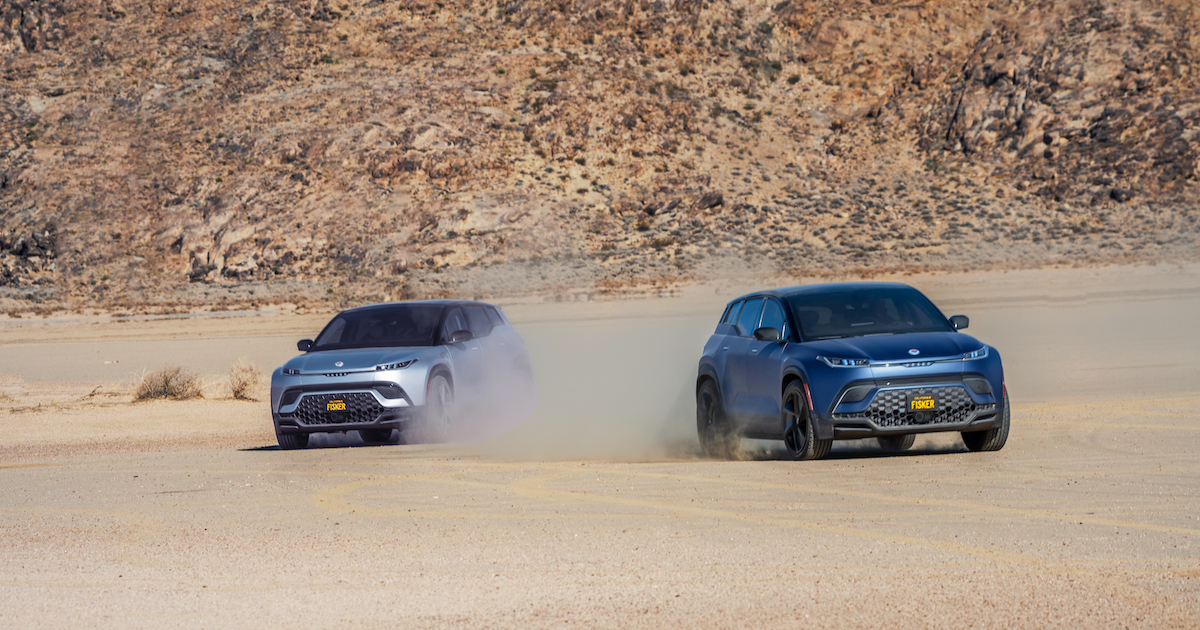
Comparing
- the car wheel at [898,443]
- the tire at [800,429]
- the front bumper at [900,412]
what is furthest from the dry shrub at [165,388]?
the front bumper at [900,412]

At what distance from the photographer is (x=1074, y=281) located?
4831cm

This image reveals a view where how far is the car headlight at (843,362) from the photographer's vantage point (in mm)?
11002

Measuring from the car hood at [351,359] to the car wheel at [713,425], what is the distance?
131 inches

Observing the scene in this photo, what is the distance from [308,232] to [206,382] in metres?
39.4

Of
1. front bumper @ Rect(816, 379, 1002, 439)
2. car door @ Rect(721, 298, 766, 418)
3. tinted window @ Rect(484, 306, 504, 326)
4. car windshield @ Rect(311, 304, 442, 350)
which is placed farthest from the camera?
tinted window @ Rect(484, 306, 504, 326)

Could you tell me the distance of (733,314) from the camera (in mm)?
13617

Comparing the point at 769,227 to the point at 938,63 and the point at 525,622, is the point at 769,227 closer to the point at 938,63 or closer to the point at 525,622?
the point at 938,63

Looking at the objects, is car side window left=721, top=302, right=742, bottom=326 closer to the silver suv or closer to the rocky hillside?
the silver suv

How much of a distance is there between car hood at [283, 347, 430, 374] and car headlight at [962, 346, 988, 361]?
20.2 ft

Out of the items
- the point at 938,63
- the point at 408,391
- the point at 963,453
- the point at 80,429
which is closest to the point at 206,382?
the point at 80,429

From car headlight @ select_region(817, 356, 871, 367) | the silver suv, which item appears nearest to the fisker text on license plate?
car headlight @ select_region(817, 356, 871, 367)

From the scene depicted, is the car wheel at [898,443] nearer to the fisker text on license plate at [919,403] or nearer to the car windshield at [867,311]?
the car windshield at [867,311]

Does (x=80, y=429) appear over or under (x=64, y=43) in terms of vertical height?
under

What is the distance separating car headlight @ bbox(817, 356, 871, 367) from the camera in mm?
11002
